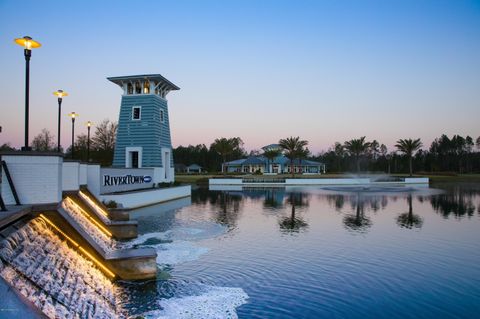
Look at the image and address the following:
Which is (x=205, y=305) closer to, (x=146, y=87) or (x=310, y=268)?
(x=310, y=268)

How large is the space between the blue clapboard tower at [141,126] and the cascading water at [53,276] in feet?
80.8

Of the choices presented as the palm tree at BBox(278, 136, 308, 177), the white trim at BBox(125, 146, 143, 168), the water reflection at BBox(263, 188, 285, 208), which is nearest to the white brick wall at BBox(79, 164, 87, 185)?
the white trim at BBox(125, 146, 143, 168)

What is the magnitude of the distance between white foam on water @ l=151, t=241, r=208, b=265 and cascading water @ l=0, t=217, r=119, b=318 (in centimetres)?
289

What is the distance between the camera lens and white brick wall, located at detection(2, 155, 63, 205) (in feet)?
34.5

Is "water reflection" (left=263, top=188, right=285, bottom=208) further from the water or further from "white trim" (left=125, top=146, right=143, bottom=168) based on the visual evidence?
"white trim" (left=125, top=146, right=143, bottom=168)

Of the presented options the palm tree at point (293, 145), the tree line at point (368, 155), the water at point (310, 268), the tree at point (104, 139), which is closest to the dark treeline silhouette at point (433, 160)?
the tree line at point (368, 155)

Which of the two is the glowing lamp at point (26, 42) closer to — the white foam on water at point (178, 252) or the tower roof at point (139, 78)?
the white foam on water at point (178, 252)

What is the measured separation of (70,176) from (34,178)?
20.1ft

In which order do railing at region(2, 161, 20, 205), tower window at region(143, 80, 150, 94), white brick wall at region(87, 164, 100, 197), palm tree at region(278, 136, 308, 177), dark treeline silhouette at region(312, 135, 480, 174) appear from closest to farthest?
railing at region(2, 161, 20, 205)
white brick wall at region(87, 164, 100, 197)
tower window at region(143, 80, 150, 94)
palm tree at region(278, 136, 308, 177)
dark treeline silhouette at region(312, 135, 480, 174)

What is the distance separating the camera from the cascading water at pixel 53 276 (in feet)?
22.4

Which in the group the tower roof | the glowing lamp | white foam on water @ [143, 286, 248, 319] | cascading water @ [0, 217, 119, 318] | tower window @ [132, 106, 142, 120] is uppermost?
the tower roof

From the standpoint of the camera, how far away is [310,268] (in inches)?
473

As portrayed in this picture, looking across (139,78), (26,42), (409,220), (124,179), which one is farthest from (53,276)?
(139,78)

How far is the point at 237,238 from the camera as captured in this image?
55.0ft
